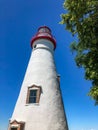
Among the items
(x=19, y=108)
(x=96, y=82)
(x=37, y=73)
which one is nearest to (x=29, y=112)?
(x=19, y=108)

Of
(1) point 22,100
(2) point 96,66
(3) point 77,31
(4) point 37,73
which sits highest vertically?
(3) point 77,31

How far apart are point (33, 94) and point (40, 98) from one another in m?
0.69

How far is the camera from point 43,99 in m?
12.6

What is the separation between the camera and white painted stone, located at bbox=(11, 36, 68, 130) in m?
11.8

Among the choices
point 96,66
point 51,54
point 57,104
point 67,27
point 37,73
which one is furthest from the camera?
point 51,54

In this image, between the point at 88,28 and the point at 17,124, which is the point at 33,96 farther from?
the point at 88,28

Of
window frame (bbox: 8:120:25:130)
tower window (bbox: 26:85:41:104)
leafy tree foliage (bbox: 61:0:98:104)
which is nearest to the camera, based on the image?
leafy tree foliage (bbox: 61:0:98:104)

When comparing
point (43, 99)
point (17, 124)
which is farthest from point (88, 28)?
point (17, 124)

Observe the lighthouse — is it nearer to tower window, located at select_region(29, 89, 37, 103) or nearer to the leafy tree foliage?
tower window, located at select_region(29, 89, 37, 103)

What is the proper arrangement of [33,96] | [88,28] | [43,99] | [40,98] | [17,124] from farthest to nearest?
[33,96] < [40,98] < [43,99] < [17,124] < [88,28]

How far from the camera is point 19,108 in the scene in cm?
1267

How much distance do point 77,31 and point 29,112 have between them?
6.38 m

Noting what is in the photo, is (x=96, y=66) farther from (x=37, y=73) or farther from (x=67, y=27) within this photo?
(x=37, y=73)

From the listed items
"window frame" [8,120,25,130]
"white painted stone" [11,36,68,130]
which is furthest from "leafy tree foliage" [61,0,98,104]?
"window frame" [8,120,25,130]
